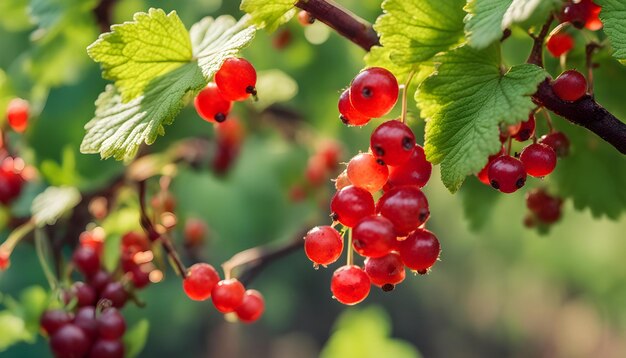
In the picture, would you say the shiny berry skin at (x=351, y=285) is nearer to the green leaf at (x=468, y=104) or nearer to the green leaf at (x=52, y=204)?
the green leaf at (x=468, y=104)

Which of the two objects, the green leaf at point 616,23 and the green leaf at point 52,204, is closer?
the green leaf at point 616,23

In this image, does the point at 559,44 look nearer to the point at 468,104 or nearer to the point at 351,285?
the point at 468,104

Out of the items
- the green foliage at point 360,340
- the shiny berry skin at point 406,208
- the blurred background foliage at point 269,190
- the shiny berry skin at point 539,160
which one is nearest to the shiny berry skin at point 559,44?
the blurred background foliage at point 269,190

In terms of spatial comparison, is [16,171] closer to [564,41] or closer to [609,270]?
[564,41]

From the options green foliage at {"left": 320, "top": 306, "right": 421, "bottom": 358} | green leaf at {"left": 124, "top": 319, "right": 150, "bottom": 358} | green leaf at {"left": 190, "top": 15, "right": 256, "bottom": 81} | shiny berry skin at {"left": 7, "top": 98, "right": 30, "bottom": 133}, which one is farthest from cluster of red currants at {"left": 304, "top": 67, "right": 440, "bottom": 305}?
green foliage at {"left": 320, "top": 306, "right": 421, "bottom": 358}

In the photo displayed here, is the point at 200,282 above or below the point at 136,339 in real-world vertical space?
above

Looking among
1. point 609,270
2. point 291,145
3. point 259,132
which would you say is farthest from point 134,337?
point 609,270

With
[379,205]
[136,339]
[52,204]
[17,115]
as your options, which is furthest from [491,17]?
[17,115]
